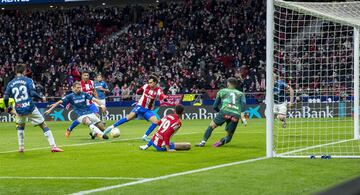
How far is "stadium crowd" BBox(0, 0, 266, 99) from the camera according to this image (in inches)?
1497

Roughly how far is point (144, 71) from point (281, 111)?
2161 cm

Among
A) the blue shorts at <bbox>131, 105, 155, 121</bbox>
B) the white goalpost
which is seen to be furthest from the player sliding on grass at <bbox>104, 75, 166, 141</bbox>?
the white goalpost

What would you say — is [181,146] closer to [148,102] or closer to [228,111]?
[228,111]

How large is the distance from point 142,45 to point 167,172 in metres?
34.4

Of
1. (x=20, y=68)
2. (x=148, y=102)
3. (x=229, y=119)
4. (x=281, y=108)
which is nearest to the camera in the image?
(x=20, y=68)

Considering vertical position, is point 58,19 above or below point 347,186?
above

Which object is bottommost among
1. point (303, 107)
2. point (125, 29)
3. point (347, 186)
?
point (303, 107)

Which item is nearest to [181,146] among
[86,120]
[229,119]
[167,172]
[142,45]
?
[229,119]

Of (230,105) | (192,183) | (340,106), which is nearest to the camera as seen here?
(192,183)

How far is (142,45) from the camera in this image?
1702 inches

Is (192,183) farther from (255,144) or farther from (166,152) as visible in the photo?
(255,144)

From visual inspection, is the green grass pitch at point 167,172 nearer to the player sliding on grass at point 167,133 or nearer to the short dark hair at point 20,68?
the player sliding on grass at point 167,133

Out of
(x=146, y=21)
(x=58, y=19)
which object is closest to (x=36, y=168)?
(x=146, y=21)

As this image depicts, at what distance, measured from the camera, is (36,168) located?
33.7 feet
